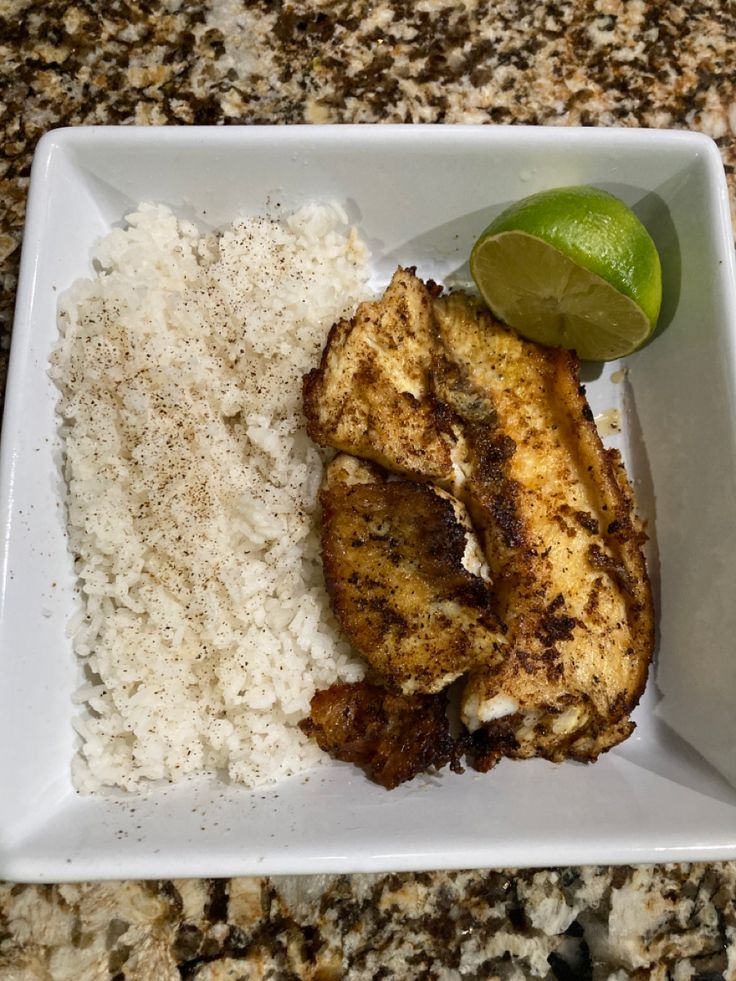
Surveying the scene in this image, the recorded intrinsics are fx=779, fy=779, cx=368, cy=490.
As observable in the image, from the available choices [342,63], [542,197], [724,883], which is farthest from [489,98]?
[724,883]

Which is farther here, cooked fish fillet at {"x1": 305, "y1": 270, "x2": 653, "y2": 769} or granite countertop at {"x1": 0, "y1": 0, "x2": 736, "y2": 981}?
granite countertop at {"x1": 0, "y1": 0, "x2": 736, "y2": 981}

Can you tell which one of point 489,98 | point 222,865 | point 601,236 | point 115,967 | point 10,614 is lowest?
point 115,967

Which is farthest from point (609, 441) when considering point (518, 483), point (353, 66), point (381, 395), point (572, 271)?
point (353, 66)

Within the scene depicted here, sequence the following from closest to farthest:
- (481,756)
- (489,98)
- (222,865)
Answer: (222,865) < (481,756) < (489,98)

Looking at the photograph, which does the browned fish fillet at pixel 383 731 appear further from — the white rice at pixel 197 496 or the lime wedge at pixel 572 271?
the lime wedge at pixel 572 271

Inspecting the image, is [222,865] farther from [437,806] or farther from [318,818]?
[437,806]

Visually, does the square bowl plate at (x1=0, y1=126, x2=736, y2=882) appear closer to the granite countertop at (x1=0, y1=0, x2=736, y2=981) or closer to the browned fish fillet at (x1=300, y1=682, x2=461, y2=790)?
the browned fish fillet at (x1=300, y1=682, x2=461, y2=790)

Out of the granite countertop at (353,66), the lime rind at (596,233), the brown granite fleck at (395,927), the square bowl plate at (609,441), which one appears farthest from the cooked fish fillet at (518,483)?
the granite countertop at (353,66)

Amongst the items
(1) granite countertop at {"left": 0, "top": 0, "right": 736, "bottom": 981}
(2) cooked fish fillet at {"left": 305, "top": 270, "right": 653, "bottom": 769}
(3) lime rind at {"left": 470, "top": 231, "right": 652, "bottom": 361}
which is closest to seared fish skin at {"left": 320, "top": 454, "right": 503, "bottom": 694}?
(2) cooked fish fillet at {"left": 305, "top": 270, "right": 653, "bottom": 769}
